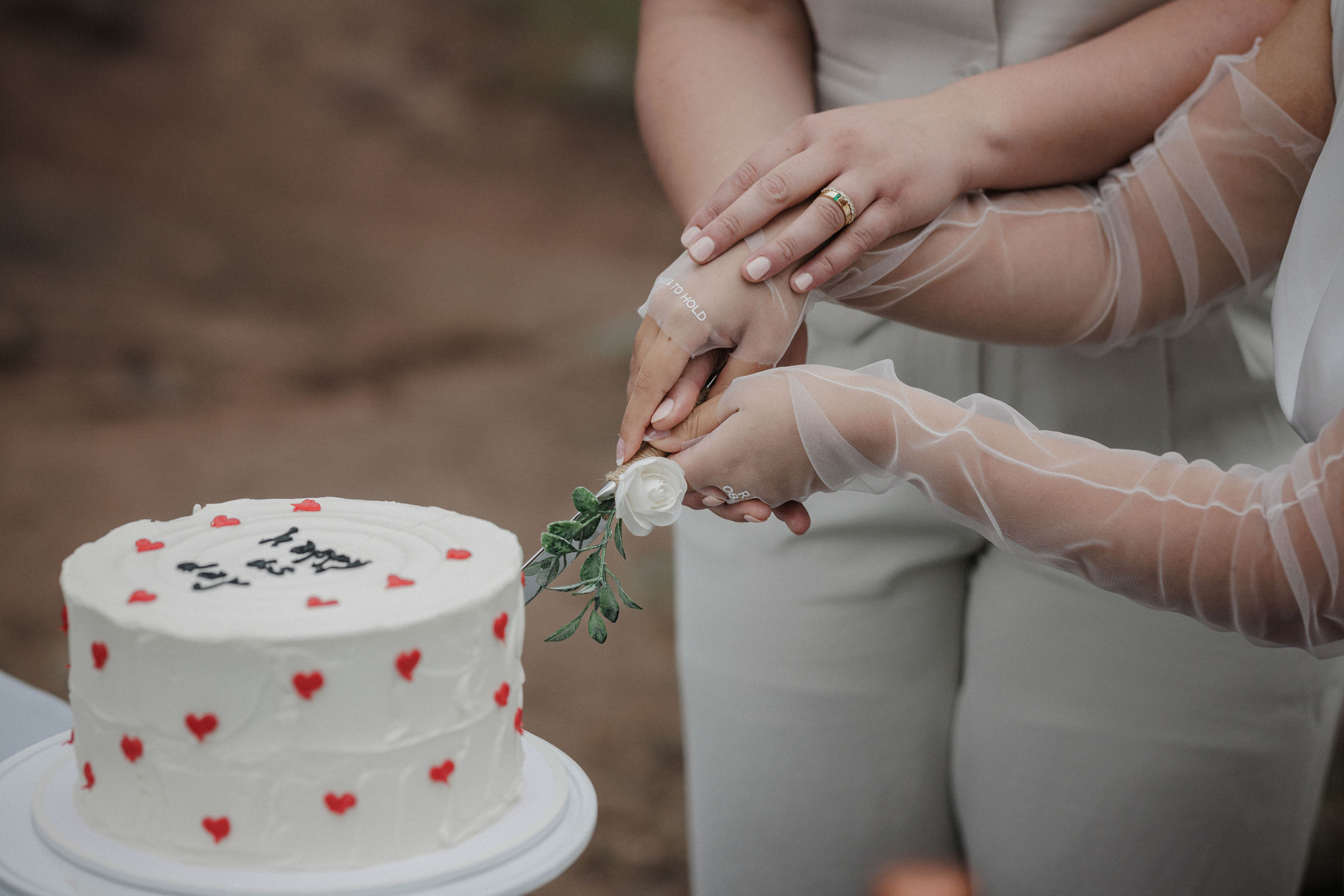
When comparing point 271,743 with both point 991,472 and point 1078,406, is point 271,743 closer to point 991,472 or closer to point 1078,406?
point 991,472

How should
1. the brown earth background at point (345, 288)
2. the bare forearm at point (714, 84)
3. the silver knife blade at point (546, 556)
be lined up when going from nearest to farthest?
the silver knife blade at point (546, 556) < the bare forearm at point (714, 84) < the brown earth background at point (345, 288)

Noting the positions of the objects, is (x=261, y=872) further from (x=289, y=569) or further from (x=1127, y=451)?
(x=1127, y=451)

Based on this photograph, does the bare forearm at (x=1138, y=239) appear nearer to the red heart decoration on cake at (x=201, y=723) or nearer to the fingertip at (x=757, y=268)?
the fingertip at (x=757, y=268)

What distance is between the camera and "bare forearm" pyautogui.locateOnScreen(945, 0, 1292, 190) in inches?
56.8

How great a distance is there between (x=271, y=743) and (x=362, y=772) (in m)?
0.09

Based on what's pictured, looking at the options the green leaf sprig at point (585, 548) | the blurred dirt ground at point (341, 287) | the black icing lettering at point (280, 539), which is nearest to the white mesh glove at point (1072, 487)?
the green leaf sprig at point (585, 548)

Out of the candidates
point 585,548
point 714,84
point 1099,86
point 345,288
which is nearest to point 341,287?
point 345,288

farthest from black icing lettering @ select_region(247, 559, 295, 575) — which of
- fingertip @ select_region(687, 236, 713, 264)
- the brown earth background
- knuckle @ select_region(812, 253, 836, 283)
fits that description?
the brown earth background

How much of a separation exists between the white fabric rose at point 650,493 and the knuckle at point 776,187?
13.1 inches

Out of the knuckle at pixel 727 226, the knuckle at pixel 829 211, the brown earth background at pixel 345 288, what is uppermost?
the knuckle at pixel 829 211

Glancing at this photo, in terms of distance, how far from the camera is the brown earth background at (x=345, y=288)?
4500 millimetres

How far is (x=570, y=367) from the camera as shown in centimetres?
676

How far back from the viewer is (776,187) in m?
1.33

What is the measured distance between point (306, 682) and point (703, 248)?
2.17 ft
